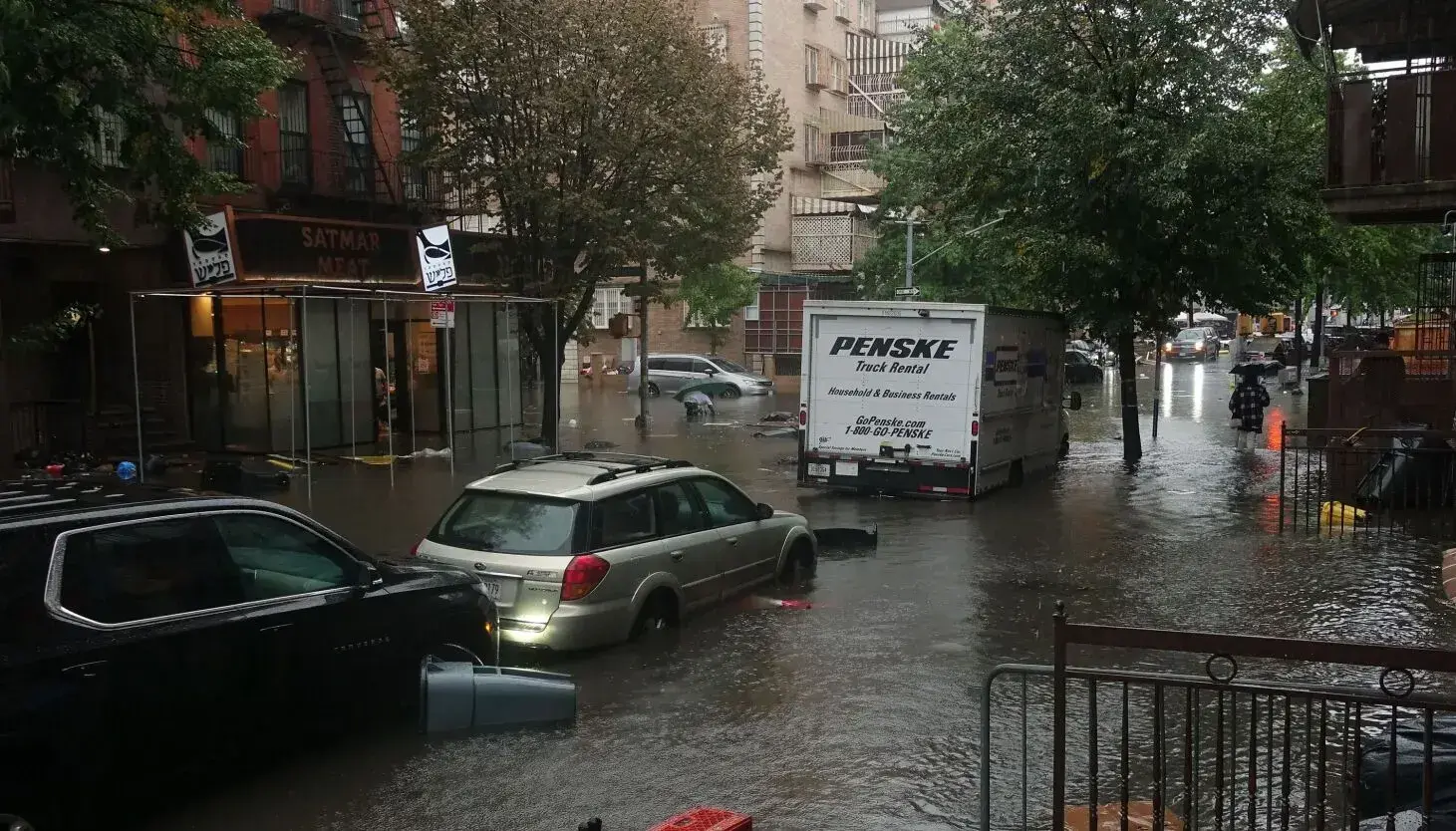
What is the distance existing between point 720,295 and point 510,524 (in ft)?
126

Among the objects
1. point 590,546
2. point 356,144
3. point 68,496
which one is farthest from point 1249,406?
point 68,496

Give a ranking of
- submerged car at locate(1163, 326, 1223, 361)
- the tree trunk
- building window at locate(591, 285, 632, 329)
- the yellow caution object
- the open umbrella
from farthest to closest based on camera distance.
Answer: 1. submerged car at locate(1163, 326, 1223, 361)
2. building window at locate(591, 285, 632, 329)
3. the open umbrella
4. the tree trunk
5. the yellow caution object

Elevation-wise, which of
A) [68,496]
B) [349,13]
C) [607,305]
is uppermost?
[349,13]

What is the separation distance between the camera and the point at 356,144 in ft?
80.8

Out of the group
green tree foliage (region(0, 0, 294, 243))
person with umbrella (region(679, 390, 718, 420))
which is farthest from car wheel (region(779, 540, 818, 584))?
person with umbrella (region(679, 390, 718, 420))

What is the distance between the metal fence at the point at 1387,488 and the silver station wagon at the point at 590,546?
25.8 ft

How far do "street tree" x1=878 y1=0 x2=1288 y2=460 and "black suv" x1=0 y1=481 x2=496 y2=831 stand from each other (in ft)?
49.6

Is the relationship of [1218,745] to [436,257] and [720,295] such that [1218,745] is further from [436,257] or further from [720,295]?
[720,295]

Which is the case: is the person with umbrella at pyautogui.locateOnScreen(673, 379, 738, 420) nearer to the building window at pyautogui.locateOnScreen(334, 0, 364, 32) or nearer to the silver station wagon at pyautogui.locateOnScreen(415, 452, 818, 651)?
the building window at pyautogui.locateOnScreen(334, 0, 364, 32)

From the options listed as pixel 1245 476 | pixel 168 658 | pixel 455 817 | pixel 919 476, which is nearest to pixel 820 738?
pixel 455 817

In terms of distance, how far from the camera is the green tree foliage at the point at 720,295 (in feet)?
152

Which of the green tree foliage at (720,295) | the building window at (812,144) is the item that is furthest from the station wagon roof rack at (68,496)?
the building window at (812,144)

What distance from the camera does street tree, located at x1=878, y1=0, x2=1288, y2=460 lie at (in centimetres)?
1973

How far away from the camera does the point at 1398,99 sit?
46.9 ft
